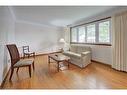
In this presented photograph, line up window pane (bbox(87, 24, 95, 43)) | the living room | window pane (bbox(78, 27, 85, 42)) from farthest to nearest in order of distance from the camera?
window pane (bbox(78, 27, 85, 42)) < window pane (bbox(87, 24, 95, 43)) < the living room

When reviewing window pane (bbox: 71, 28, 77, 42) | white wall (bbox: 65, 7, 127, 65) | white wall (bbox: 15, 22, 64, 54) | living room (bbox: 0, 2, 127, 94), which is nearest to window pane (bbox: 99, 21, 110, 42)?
living room (bbox: 0, 2, 127, 94)

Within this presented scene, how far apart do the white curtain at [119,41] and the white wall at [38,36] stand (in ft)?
16.3

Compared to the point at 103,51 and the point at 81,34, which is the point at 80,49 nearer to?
the point at 103,51

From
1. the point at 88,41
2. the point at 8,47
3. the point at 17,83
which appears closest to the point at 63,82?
the point at 17,83

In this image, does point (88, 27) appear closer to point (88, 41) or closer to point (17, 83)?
point (88, 41)

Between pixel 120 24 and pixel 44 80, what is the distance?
2887mm

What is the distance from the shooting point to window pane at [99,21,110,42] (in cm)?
496

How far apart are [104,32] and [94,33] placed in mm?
707

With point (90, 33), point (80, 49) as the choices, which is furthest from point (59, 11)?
point (90, 33)

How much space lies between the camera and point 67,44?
8445 millimetres

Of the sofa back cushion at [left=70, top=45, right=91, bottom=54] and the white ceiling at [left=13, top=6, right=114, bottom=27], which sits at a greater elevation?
the white ceiling at [left=13, top=6, right=114, bottom=27]

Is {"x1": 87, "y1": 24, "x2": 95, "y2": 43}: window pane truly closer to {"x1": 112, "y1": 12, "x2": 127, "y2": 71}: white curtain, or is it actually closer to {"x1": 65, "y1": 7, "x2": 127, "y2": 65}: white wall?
Result: {"x1": 65, "y1": 7, "x2": 127, "y2": 65}: white wall

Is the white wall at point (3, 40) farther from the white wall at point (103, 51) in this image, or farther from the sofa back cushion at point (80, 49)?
the white wall at point (103, 51)
